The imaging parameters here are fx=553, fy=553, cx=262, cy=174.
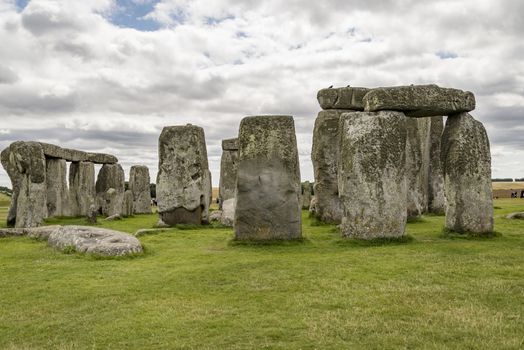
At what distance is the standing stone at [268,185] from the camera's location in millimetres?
14773

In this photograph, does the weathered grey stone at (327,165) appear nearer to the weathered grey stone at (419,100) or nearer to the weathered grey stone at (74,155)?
the weathered grey stone at (419,100)

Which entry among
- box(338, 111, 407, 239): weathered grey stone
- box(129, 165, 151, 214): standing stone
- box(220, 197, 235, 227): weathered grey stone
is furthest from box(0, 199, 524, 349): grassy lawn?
Answer: box(129, 165, 151, 214): standing stone

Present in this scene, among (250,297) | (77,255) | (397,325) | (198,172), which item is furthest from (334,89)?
(397,325)

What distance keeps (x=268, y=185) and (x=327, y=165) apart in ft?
19.8

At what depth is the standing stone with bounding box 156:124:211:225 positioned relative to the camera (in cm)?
2105

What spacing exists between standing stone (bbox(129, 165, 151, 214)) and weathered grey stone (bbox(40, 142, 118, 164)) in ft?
4.82

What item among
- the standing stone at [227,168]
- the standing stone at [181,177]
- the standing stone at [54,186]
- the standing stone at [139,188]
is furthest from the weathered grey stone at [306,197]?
the standing stone at [54,186]

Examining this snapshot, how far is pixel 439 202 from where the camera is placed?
84.1 feet

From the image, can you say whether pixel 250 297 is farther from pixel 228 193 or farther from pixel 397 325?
pixel 228 193

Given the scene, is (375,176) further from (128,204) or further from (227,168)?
(128,204)

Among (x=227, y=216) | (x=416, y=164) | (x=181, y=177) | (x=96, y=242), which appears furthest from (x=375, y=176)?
(x=181, y=177)

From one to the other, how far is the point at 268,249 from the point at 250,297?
16.4 feet

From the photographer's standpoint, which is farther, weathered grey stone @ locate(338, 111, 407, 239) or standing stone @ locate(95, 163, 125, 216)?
standing stone @ locate(95, 163, 125, 216)

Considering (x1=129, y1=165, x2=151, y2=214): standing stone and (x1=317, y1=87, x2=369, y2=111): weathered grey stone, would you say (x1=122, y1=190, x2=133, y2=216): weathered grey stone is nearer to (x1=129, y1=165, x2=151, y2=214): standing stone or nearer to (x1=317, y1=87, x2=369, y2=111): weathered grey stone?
(x1=129, y1=165, x2=151, y2=214): standing stone
